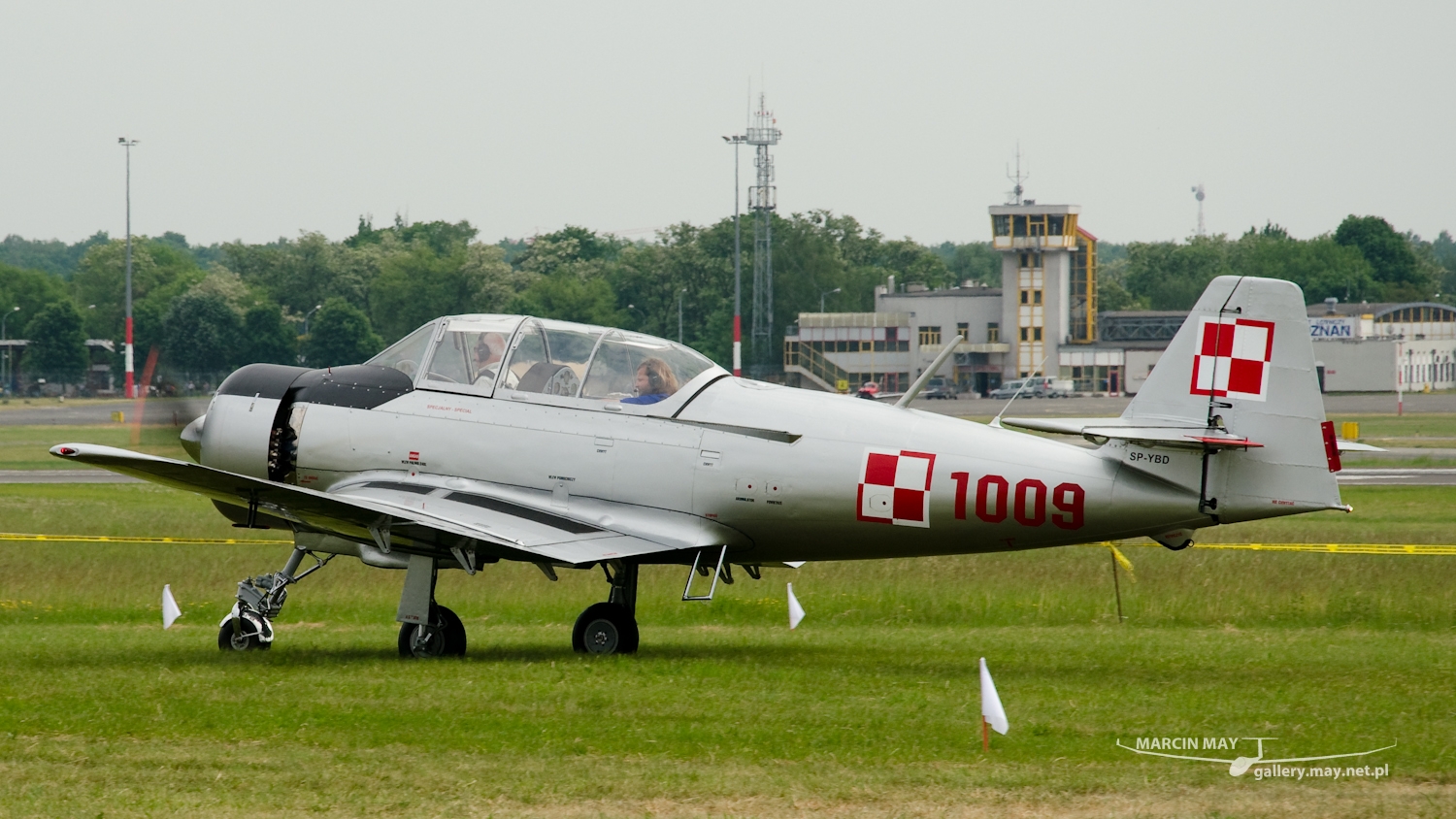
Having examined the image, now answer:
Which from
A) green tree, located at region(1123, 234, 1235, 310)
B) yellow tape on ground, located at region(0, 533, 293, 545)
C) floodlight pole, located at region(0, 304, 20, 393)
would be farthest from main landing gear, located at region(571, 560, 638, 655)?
green tree, located at region(1123, 234, 1235, 310)

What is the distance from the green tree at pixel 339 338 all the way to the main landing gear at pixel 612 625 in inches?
2526

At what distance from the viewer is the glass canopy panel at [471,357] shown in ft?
38.3

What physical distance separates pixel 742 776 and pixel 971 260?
180 metres

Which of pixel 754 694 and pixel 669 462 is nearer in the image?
pixel 754 694


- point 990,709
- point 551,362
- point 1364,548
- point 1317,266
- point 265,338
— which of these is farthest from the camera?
point 1317,266

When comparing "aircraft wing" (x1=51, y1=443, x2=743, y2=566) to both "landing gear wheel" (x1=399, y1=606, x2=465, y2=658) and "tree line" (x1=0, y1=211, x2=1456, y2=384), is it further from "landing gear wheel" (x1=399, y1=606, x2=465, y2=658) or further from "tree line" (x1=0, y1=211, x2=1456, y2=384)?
"tree line" (x1=0, y1=211, x2=1456, y2=384)

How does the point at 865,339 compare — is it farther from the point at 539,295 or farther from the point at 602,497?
the point at 602,497

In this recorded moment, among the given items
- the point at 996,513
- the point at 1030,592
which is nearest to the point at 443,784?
the point at 996,513

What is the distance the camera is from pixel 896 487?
10.9m

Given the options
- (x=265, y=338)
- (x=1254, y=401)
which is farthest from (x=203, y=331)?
(x=1254, y=401)

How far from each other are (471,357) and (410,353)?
600 mm

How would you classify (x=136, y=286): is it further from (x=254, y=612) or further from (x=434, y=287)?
(x=254, y=612)

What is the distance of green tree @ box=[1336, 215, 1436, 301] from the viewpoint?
458ft

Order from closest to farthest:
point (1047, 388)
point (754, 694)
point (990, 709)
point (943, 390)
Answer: point (990, 709)
point (754, 694)
point (1047, 388)
point (943, 390)
